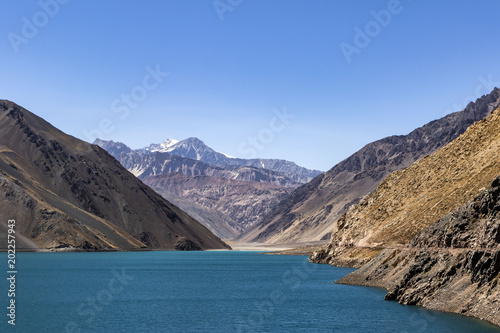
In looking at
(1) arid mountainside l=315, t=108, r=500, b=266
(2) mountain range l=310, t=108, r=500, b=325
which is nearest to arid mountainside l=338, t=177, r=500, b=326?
(2) mountain range l=310, t=108, r=500, b=325

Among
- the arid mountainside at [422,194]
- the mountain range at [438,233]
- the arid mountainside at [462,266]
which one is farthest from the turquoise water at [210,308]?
the arid mountainside at [422,194]

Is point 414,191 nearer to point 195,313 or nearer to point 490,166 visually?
point 490,166

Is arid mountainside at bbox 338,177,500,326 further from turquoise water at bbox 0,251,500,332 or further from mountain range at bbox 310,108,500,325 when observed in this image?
turquoise water at bbox 0,251,500,332

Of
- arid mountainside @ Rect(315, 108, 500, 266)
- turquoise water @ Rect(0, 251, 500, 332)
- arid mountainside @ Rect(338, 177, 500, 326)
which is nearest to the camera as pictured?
arid mountainside @ Rect(338, 177, 500, 326)

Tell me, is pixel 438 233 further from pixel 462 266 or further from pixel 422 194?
pixel 422 194

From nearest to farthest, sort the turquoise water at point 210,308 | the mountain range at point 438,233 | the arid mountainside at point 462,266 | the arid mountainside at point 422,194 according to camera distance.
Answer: the arid mountainside at point 462,266
the turquoise water at point 210,308
the mountain range at point 438,233
the arid mountainside at point 422,194

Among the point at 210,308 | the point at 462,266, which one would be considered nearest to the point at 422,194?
the point at 462,266

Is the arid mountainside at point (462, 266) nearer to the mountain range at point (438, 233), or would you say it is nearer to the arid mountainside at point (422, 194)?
the mountain range at point (438, 233)
